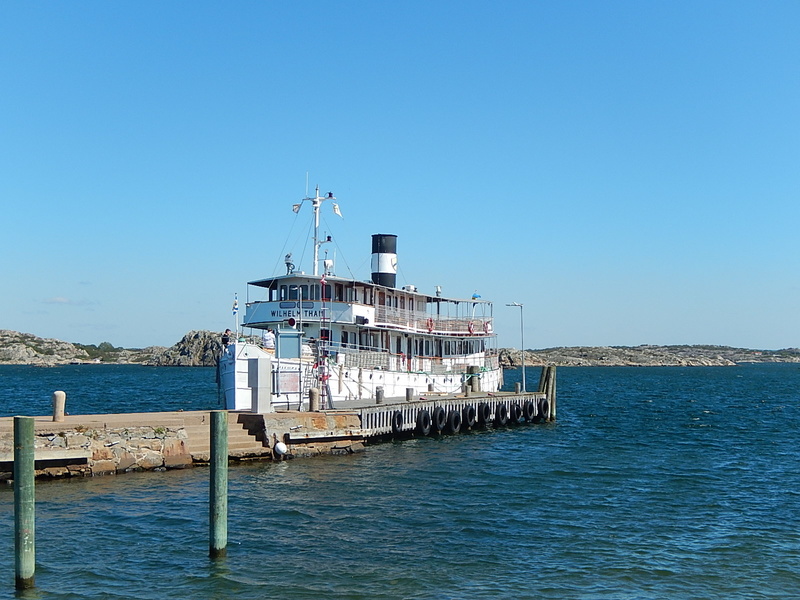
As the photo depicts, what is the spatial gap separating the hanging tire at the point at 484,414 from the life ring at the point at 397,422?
7803 millimetres

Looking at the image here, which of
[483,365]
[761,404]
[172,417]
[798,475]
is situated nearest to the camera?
[172,417]

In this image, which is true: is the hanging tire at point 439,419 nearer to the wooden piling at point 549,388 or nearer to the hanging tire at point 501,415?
the hanging tire at point 501,415

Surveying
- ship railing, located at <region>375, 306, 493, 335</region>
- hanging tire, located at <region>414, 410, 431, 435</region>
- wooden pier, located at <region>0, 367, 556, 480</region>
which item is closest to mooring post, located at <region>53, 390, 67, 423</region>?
wooden pier, located at <region>0, 367, 556, 480</region>

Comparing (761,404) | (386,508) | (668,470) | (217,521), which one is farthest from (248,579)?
(761,404)

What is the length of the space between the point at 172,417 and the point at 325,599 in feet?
43.1

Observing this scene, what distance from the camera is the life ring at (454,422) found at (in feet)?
126

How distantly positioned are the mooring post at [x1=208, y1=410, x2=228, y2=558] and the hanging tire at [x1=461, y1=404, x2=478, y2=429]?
23.9 metres

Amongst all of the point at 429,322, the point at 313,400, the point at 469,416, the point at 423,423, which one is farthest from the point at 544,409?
the point at 313,400

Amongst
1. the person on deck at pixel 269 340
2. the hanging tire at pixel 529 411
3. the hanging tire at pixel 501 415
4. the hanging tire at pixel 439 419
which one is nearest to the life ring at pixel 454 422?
the hanging tire at pixel 439 419

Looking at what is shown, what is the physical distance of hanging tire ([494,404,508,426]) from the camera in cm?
4256

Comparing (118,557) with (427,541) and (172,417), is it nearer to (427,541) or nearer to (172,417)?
(427,541)

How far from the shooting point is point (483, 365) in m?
51.9

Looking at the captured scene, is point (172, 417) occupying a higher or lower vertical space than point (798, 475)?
higher

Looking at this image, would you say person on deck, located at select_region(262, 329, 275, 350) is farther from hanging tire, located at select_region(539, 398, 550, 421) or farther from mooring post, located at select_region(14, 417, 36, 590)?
mooring post, located at select_region(14, 417, 36, 590)
